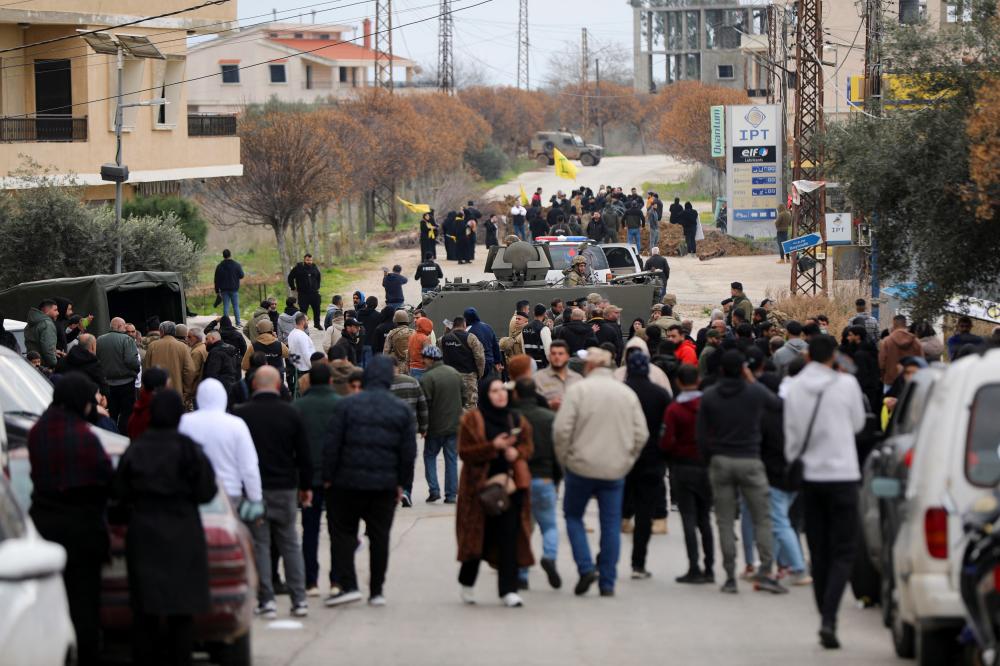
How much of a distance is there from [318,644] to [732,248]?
39.4 meters

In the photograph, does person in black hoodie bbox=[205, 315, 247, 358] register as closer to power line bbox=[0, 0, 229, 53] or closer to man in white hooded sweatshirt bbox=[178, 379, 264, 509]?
man in white hooded sweatshirt bbox=[178, 379, 264, 509]

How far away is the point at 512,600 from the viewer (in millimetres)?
10289

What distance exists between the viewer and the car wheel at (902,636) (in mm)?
8461

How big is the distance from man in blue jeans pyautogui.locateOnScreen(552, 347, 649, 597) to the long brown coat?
0.29 m

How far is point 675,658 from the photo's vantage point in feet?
29.1

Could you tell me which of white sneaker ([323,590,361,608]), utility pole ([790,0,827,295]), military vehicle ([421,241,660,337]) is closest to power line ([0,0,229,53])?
utility pole ([790,0,827,295])

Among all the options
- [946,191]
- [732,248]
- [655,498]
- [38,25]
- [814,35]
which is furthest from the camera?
[732,248]

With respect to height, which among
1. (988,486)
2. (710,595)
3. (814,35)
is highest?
(814,35)

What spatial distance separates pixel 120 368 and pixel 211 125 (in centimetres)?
2672

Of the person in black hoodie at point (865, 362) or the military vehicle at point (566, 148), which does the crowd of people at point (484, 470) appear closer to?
the person in black hoodie at point (865, 362)

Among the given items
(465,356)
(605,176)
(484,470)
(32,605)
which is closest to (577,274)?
(465,356)

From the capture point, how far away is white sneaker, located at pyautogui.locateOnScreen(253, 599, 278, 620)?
33.3ft

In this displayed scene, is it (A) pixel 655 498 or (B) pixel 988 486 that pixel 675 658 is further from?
(A) pixel 655 498

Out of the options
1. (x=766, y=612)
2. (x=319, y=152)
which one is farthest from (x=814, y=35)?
(x=766, y=612)
